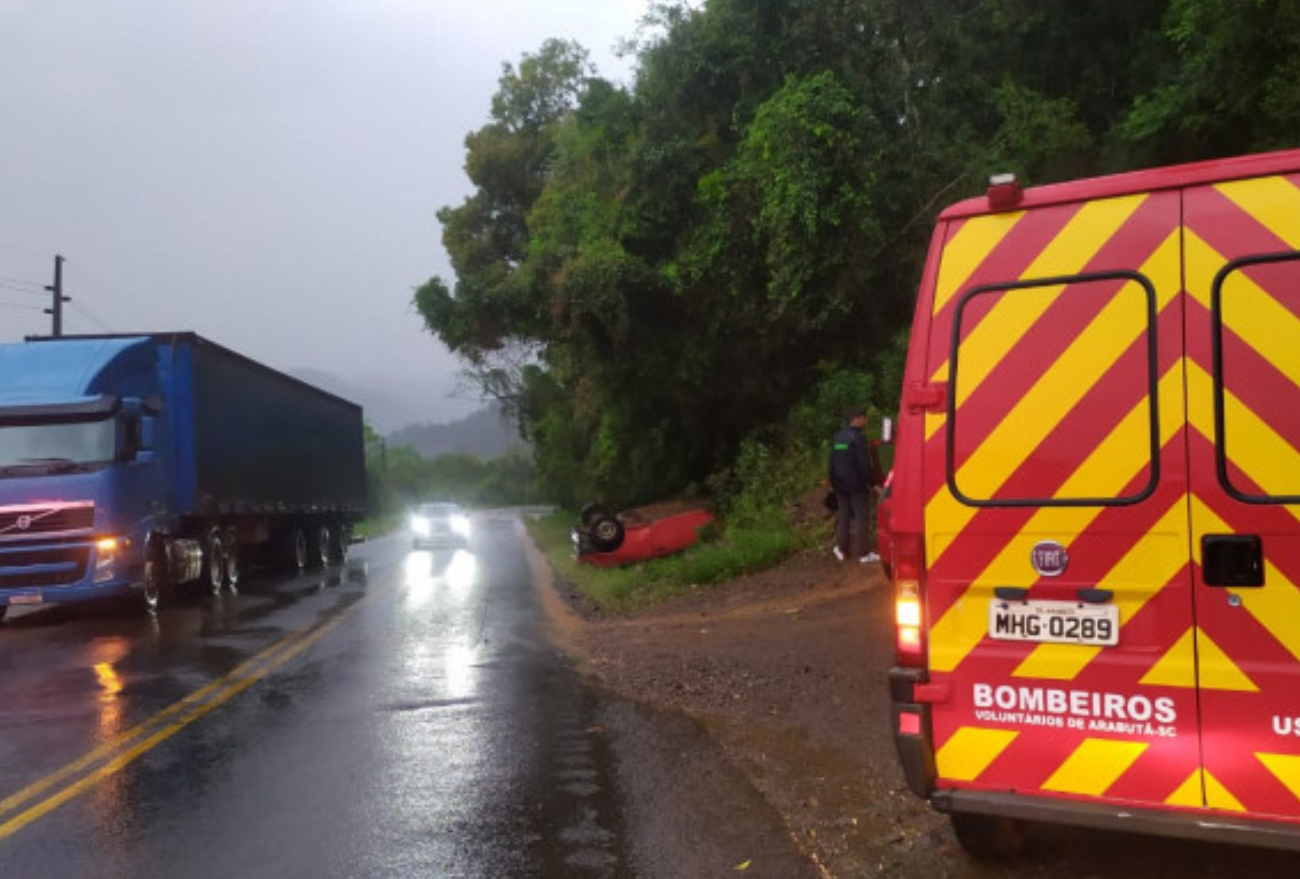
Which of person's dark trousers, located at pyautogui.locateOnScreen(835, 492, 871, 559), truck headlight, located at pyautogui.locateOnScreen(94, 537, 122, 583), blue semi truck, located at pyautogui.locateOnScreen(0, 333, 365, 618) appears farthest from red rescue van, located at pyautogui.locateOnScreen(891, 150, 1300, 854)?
blue semi truck, located at pyautogui.locateOnScreen(0, 333, 365, 618)

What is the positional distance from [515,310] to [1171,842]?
19.8 metres

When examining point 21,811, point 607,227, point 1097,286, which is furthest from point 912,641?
point 607,227

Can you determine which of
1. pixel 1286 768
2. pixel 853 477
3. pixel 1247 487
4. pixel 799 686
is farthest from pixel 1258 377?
pixel 853 477

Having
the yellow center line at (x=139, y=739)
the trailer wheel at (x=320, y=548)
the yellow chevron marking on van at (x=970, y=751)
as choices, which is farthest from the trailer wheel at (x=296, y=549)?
the yellow chevron marking on van at (x=970, y=751)

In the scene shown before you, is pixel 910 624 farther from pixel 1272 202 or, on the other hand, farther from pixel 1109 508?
pixel 1272 202

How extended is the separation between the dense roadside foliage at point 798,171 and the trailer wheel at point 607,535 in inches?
77.7

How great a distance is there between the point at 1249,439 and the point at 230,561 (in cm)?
1945

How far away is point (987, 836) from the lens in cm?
492

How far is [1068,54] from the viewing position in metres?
20.3

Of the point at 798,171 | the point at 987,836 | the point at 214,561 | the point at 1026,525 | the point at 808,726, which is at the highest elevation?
the point at 798,171

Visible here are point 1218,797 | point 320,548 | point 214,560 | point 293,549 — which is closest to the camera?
point 1218,797

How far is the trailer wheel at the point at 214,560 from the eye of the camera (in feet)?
64.3

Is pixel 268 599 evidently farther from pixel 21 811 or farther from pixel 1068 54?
pixel 1068 54

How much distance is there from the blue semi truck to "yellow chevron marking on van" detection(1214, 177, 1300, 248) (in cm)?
1493
